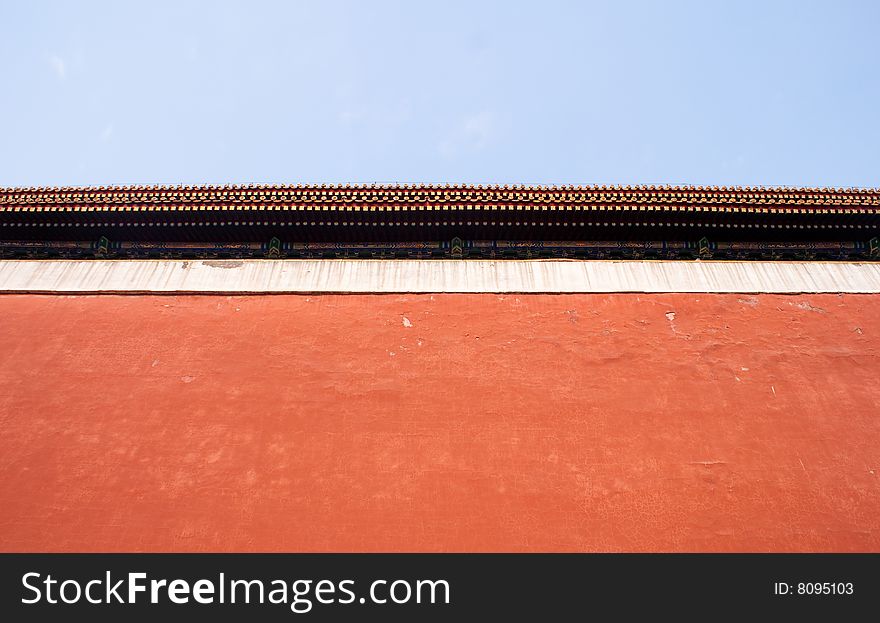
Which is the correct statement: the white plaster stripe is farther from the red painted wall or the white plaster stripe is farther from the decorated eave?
the decorated eave

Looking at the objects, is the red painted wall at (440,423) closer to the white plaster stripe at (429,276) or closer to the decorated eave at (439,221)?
the white plaster stripe at (429,276)

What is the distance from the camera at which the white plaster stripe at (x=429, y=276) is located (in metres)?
4.58

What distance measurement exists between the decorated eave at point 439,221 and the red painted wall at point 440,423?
0.66 meters

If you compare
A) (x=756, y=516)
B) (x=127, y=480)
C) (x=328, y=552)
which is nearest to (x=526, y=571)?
(x=328, y=552)

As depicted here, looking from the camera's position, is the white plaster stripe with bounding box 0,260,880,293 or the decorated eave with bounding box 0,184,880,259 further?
the decorated eave with bounding box 0,184,880,259

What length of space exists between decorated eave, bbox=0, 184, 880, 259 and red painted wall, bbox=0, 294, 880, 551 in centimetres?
66

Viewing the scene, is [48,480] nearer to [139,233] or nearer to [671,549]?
[139,233]

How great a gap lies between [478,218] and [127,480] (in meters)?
3.15

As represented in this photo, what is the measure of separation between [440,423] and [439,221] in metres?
1.85

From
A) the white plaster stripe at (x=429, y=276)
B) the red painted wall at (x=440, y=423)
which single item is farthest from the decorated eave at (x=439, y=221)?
the red painted wall at (x=440, y=423)

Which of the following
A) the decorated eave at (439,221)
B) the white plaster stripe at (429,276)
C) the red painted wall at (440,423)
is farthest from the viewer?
the decorated eave at (439,221)

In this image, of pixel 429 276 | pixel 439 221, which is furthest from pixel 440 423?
pixel 439 221

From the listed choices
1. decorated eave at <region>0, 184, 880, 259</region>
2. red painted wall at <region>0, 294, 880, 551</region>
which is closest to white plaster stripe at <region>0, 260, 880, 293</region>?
red painted wall at <region>0, 294, 880, 551</region>

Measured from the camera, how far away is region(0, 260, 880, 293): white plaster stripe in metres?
4.58
